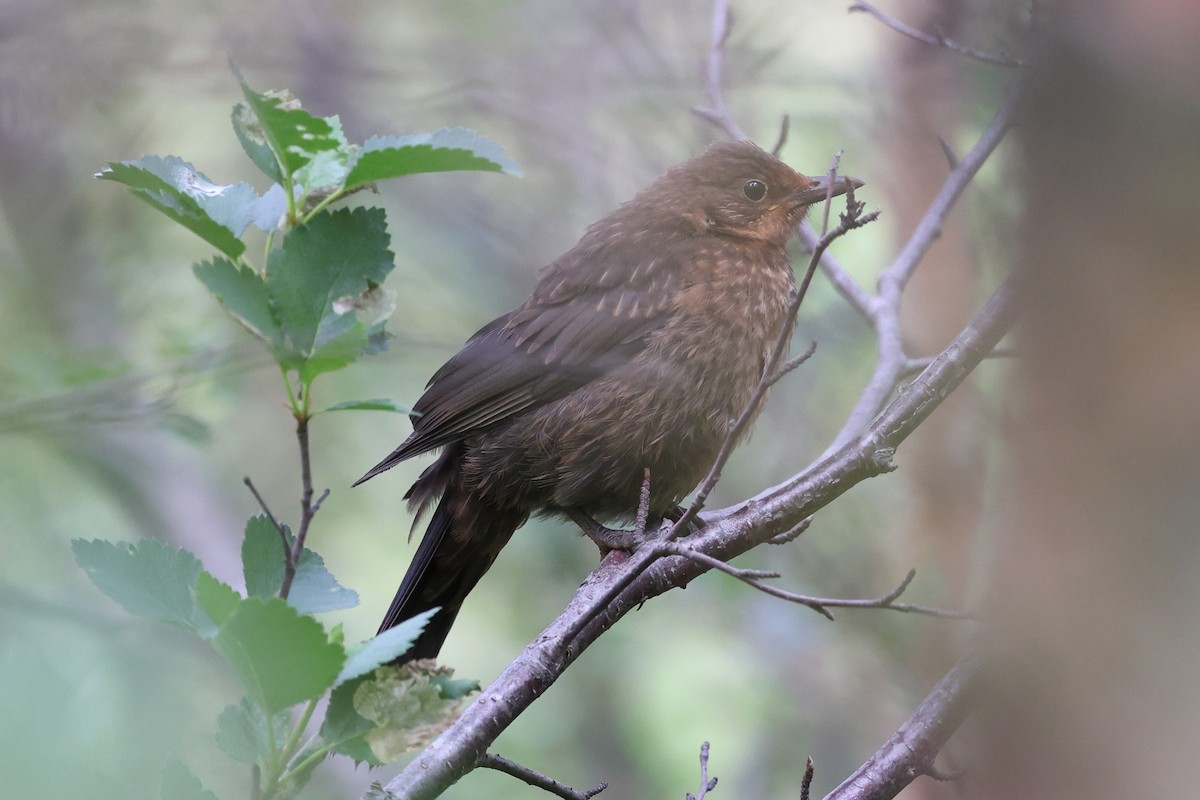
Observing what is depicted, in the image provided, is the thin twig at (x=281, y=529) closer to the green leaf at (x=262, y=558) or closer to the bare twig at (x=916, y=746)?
the green leaf at (x=262, y=558)

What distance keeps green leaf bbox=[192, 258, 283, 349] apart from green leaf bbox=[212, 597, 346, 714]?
36 centimetres

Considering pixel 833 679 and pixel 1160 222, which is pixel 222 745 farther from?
pixel 833 679

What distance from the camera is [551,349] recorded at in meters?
4.30

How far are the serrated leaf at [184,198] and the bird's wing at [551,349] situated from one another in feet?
8.02

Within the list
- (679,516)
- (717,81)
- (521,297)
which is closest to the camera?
(679,516)

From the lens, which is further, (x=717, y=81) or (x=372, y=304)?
(x=717, y=81)

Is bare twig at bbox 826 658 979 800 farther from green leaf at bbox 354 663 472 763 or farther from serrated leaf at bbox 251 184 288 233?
serrated leaf at bbox 251 184 288 233

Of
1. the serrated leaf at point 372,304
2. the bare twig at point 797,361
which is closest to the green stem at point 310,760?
the serrated leaf at point 372,304

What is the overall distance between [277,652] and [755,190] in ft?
12.2

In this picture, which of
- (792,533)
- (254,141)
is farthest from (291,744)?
(792,533)

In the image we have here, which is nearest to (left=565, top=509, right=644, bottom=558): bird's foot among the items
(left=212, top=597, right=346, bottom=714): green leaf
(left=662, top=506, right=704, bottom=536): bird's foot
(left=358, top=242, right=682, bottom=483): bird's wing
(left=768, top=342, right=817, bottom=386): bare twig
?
(left=662, top=506, right=704, bottom=536): bird's foot

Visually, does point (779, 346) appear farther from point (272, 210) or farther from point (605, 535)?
point (605, 535)

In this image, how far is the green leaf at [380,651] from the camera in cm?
141

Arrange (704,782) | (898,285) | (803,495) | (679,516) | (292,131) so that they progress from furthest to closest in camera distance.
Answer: (898,285) < (679,516) < (803,495) < (704,782) < (292,131)
